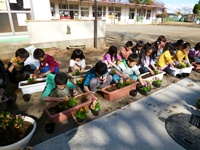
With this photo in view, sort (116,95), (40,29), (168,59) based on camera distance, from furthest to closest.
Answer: (40,29) < (168,59) < (116,95)

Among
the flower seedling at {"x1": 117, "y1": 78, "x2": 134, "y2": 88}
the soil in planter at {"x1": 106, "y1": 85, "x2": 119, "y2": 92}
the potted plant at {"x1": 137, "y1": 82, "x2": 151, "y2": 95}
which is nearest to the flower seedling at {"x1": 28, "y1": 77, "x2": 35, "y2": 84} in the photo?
the soil in planter at {"x1": 106, "y1": 85, "x2": 119, "y2": 92}

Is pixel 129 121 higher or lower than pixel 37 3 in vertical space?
lower

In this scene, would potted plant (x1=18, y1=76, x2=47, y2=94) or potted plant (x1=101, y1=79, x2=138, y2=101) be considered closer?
potted plant (x1=101, y1=79, x2=138, y2=101)

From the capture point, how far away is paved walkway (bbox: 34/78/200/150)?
191 cm

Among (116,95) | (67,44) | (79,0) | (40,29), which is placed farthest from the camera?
(79,0)

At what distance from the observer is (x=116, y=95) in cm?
292

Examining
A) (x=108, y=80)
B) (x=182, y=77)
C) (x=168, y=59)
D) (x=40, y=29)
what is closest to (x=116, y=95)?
(x=108, y=80)

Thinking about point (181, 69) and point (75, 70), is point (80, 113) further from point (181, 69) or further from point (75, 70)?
point (181, 69)

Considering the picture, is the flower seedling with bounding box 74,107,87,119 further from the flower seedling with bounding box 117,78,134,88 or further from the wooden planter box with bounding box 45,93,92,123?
the flower seedling with bounding box 117,78,134,88

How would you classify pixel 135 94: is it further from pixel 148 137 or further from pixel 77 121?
pixel 77 121

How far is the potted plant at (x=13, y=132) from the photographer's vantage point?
5.14ft

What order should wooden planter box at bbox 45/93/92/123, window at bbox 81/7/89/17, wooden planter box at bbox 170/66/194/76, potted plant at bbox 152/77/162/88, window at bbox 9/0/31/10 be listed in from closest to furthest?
wooden planter box at bbox 45/93/92/123 < potted plant at bbox 152/77/162/88 < wooden planter box at bbox 170/66/194/76 < window at bbox 9/0/31/10 < window at bbox 81/7/89/17

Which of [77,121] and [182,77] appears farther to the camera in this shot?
[182,77]

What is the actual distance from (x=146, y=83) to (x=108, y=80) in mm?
826
